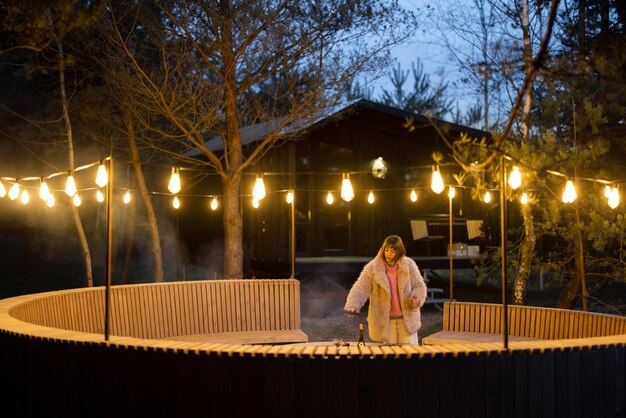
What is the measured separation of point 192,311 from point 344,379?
6.28 metres

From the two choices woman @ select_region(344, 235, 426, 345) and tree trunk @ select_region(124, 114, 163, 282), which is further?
tree trunk @ select_region(124, 114, 163, 282)

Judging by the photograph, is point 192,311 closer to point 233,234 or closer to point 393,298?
point 393,298

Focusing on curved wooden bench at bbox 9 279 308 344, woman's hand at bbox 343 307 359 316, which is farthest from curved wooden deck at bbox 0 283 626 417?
curved wooden bench at bbox 9 279 308 344

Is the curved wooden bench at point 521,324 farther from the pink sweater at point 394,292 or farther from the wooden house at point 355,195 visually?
the wooden house at point 355,195

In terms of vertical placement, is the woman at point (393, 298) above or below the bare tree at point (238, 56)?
below

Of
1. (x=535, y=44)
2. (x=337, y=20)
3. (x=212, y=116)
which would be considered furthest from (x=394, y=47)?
(x=212, y=116)

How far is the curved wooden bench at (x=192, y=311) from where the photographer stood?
1035 cm

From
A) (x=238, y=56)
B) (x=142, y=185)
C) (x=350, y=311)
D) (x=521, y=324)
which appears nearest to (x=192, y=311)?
(x=350, y=311)

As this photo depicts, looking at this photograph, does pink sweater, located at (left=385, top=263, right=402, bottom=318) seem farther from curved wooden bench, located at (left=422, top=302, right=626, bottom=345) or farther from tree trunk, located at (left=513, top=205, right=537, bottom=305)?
tree trunk, located at (left=513, top=205, right=537, bottom=305)

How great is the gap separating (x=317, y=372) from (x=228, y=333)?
19.9 feet

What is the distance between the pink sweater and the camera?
938 centimetres

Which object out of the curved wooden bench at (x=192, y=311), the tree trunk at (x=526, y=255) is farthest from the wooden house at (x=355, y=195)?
the curved wooden bench at (x=192, y=311)

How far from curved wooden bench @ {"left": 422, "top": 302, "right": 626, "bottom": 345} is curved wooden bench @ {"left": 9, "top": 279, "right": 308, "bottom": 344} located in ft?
7.53

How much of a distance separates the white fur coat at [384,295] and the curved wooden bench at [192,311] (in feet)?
7.74
